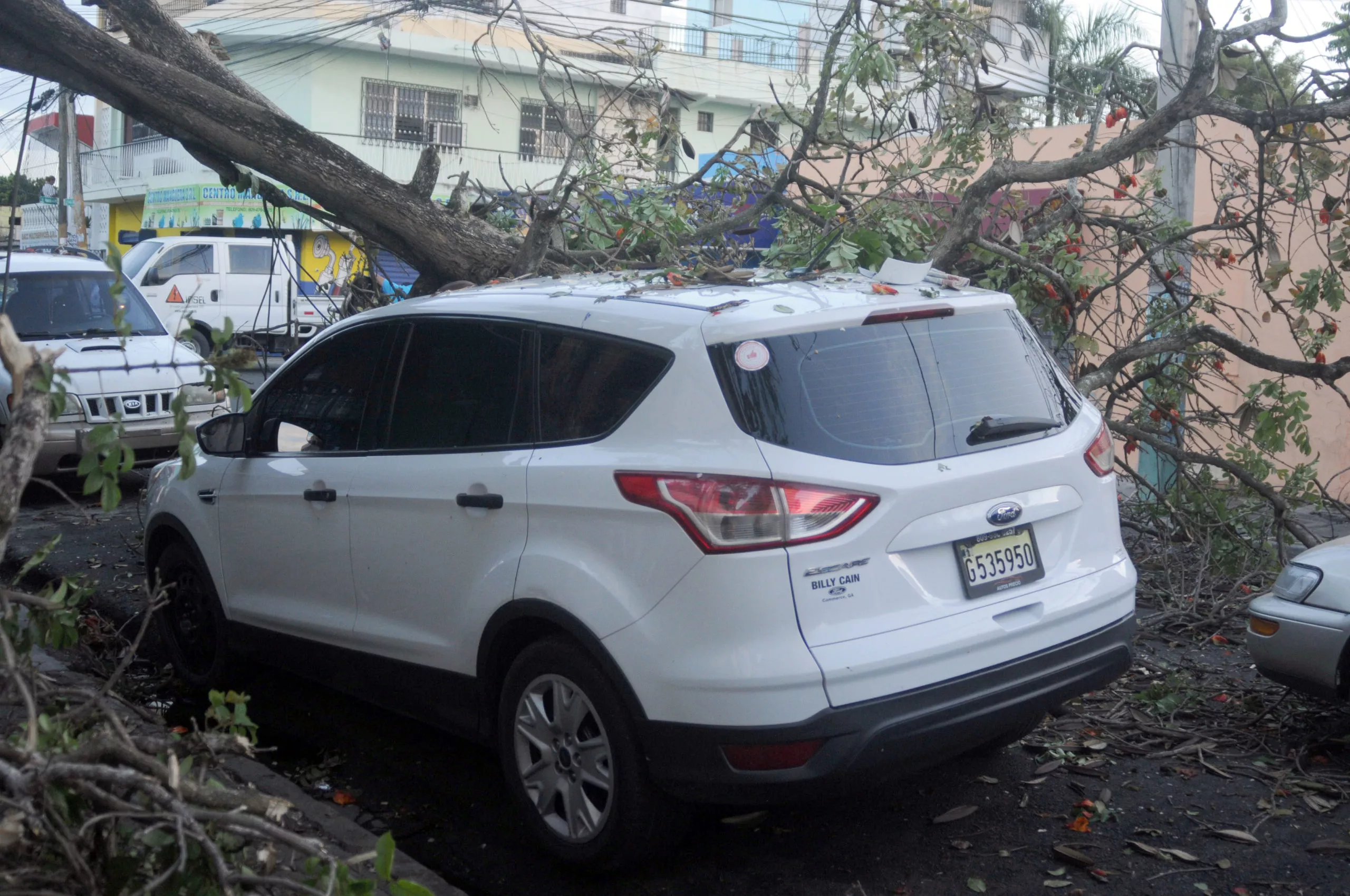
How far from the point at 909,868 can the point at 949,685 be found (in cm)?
75

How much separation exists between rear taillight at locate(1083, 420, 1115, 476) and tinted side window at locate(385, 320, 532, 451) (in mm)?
1875

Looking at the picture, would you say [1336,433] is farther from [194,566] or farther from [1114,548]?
[194,566]

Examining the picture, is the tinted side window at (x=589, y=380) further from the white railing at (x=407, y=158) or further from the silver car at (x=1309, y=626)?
the white railing at (x=407, y=158)

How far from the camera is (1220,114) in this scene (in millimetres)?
6137

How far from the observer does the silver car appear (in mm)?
4562

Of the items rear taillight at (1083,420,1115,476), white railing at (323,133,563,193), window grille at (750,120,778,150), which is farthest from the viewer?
white railing at (323,133,563,193)

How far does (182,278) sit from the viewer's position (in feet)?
76.1

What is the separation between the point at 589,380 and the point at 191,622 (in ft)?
9.88

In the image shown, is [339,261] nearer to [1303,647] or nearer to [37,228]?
[1303,647]

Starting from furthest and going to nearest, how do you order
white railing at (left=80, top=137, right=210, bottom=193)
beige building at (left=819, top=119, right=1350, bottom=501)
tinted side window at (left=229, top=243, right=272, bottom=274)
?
1. white railing at (left=80, top=137, right=210, bottom=193)
2. tinted side window at (left=229, top=243, right=272, bottom=274)
3. beige building at (left=819, top=119, right=1350, bottom=501)

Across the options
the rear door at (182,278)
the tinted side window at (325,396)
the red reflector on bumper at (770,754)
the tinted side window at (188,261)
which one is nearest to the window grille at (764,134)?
the tinted side window at (325,396)

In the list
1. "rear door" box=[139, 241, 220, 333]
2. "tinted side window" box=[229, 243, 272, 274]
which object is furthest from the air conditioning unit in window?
"rear door" box=[139, 241, 220, 333]

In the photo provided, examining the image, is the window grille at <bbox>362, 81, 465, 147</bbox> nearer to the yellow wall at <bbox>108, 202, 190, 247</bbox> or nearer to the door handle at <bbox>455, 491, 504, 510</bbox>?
the yellow wall at <bbox>108, 202, 190, 247</bbox>

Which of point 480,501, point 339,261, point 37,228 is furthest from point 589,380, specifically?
point 37,228
